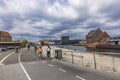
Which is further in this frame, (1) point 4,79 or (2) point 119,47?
(2) point 119,47

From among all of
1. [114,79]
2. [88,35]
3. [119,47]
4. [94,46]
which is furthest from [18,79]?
[88,35]

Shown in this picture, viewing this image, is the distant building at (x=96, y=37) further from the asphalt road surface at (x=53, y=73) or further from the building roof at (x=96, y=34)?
the asphalt road surface at (x=53, y=73)

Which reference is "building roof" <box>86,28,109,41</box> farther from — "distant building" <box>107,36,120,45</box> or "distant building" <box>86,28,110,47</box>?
"distant building" <box>107,36,120,45</box>

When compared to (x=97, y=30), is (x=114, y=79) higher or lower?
lower

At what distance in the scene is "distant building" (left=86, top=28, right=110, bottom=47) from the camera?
12728 cm

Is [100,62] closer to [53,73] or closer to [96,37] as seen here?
[53,73]

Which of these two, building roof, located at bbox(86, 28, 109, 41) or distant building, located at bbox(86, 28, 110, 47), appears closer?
distant building, located at bbox(86, 28, 110, 47)

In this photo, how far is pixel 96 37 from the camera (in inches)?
5276

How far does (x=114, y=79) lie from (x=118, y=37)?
109 meters

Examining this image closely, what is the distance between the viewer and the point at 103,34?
5032 inches

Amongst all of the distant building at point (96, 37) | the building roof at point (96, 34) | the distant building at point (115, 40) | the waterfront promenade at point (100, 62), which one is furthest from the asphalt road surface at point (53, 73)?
the building roof at point (96, 34)

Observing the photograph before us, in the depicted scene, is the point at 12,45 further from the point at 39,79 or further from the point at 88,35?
the point at 39,79

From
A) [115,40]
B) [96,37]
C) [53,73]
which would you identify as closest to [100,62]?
[53,73]

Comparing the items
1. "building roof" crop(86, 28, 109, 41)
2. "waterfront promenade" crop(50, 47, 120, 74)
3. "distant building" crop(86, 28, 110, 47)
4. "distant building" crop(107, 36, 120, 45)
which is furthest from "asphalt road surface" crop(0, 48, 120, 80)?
"building roof" crop(86, 28, 109, 41)
